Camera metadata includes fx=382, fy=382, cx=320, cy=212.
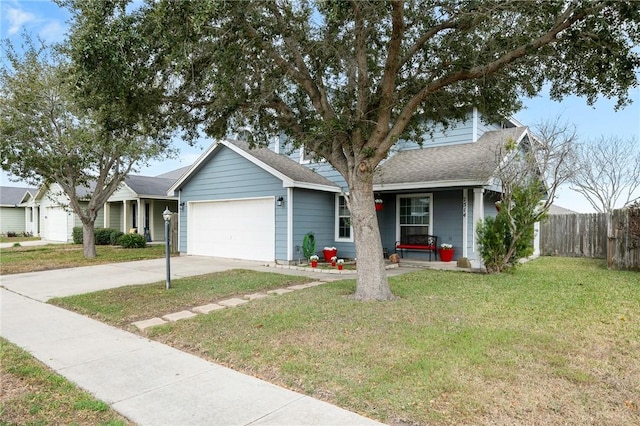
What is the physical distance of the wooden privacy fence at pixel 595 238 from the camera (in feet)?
35.6

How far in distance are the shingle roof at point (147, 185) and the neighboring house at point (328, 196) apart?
706 centimetres

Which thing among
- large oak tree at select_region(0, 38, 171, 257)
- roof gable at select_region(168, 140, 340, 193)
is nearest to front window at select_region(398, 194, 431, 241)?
roof gable at select_region(168, 140, 340, 193)

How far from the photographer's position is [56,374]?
380cm

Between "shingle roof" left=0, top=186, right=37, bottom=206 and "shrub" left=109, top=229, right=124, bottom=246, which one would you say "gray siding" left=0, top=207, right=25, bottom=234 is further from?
"shrub" left=109, top=229, right=124, bottom=246

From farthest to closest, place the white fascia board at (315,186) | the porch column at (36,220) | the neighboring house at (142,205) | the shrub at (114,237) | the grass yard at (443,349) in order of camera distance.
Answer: the porch column at (36,220)
the neighboring house at (142,205)
the shrub at (114,237)
the white fascia board at (315,186)
the grass yard at (443,349)

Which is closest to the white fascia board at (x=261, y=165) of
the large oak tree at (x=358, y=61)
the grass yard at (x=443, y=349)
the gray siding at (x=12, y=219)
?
the large oak tree at (x=358, y=61)

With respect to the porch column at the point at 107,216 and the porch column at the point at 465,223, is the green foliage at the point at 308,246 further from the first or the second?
the porch column at the point at 107,216

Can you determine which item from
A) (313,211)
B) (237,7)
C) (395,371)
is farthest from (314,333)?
(313,211)

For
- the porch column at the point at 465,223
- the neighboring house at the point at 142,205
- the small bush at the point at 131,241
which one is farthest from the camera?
the neighboring house at the point at 142,205

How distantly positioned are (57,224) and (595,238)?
1162 inches

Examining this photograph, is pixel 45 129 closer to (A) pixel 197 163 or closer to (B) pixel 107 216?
(A) pixel 197 163

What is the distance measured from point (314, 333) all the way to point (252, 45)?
4927 millimetres

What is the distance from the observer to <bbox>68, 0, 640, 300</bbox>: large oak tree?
5.59 m

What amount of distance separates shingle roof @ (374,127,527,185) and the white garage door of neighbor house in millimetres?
21198
